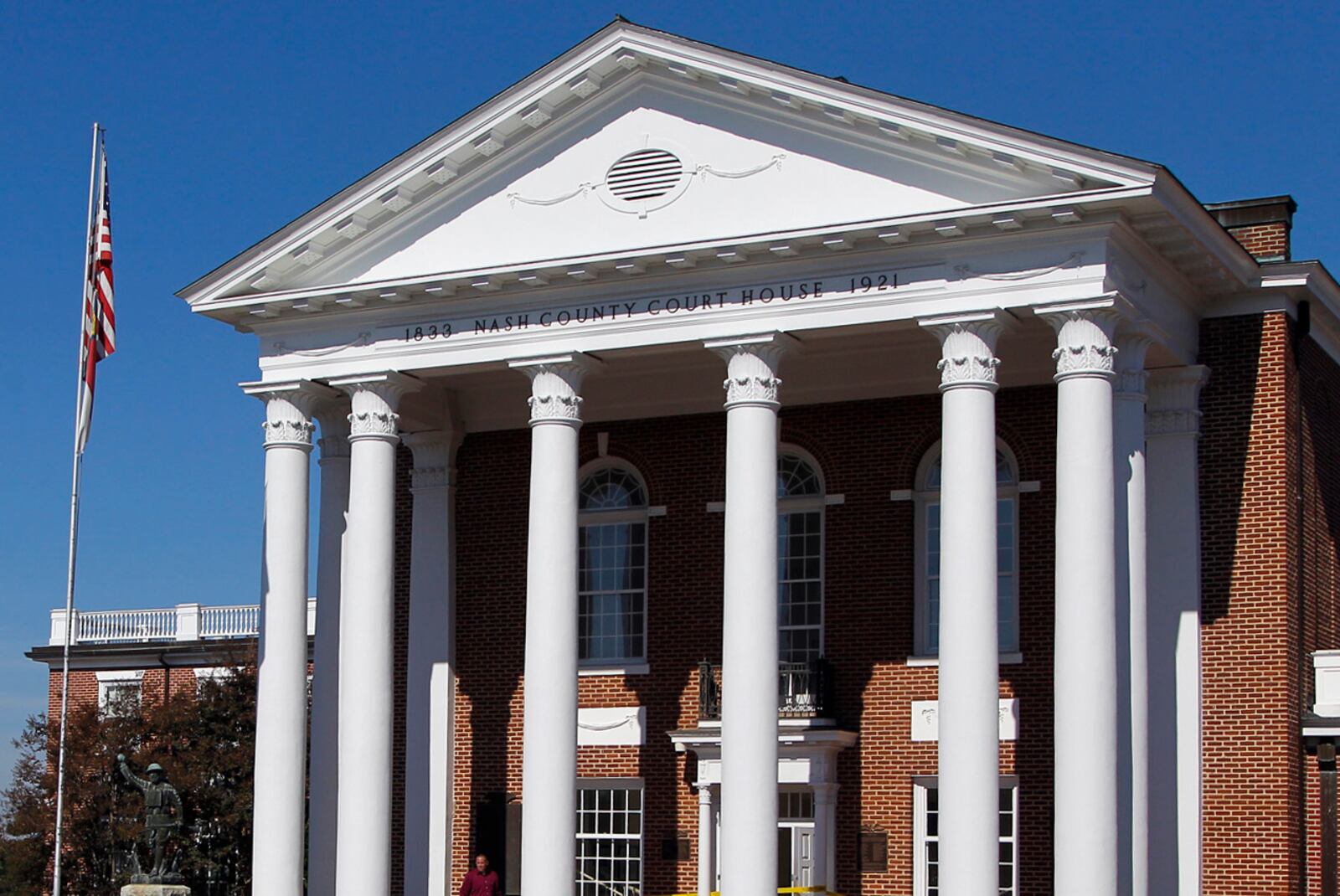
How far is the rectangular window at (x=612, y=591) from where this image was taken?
32.5m

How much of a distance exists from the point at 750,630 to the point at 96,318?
40.9 feet

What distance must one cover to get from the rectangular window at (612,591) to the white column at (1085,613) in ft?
29.5

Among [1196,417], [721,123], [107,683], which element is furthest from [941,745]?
[107,683]

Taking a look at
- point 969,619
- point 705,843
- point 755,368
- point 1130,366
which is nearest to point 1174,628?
point 1130,366

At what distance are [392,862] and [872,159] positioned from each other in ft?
45.0

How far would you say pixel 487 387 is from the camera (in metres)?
33.5

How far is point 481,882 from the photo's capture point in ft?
98.0

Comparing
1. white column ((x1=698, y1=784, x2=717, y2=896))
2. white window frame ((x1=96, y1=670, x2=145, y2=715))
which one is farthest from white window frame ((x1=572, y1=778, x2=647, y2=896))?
white window frame ((x1=96, y1=670, x2=145, y2=715))

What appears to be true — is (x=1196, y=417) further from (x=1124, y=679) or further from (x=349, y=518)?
(x=349, y=518)

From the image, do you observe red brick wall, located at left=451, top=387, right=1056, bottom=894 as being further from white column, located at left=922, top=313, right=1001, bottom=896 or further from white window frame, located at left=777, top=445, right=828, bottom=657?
white column, located at left=922, top=313, right=1001, bottom=896

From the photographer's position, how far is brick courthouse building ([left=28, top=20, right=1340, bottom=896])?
2552cm

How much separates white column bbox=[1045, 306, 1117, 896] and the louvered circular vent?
5577 millimetres

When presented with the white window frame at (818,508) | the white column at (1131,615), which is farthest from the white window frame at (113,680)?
the white column at (1131,615)

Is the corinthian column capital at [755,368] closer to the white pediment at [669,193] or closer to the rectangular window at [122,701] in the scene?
the white pediment at [669,193]
